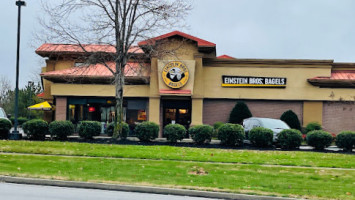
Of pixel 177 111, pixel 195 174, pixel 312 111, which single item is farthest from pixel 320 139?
pixel 177 111

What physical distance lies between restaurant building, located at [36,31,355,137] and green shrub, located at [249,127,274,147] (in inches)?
399

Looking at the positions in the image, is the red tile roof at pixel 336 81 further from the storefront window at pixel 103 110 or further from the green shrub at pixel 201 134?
the storefront window at pixel 103 110

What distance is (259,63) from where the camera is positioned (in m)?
30.8

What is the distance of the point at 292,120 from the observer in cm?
2931

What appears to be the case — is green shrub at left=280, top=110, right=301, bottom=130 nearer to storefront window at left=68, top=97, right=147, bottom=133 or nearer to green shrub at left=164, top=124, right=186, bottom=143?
storefront window at left=68, top=97, right=147, bottom=133

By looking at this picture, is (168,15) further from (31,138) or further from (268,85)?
(268,85)

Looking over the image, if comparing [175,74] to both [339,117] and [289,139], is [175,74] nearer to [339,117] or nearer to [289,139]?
[289,139]

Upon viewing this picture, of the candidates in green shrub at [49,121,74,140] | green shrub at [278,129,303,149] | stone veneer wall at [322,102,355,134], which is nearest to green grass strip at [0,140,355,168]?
green shrub at [278,129,303,149]

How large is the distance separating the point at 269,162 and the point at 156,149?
5.03 meters

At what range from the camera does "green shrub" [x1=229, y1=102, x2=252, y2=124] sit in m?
29.7

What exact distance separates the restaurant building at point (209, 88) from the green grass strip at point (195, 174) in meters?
16.6

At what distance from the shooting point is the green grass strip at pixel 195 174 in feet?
33.6

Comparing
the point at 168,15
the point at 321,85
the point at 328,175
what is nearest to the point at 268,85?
the point at 321,85

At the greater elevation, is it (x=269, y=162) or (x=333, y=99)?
(x=333, y=99)
